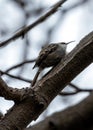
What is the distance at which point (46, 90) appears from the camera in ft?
4.21

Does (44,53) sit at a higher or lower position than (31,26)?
lower

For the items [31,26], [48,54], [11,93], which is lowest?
[48,54]

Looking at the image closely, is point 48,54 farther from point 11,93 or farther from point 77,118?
point 77,118

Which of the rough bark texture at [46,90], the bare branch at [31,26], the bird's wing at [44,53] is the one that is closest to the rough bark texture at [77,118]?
the rough bark texture at [46,90]

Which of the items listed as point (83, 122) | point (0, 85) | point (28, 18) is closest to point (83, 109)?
point (83, 122)

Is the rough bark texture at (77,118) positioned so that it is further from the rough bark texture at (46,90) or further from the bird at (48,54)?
the bird at (48,54)

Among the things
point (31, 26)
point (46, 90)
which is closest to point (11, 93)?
point (46, 90)

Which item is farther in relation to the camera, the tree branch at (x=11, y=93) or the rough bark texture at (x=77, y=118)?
the tree branch at (x=11, y=93)

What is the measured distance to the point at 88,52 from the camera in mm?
1316

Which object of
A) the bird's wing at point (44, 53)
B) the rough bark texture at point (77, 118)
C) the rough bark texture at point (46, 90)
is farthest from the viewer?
the bird's wing at point (44, 53)

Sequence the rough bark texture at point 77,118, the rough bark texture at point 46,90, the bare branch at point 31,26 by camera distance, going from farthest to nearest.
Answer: the bare branch at point 31,26 → the rough bark texture at point 46,90 → the rough bark texture at point 77,118

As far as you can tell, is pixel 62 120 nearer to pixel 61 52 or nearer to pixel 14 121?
pixel 14 121

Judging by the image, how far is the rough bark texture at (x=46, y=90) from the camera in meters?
1.16

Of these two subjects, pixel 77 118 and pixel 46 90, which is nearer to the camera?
pixel 77 118
